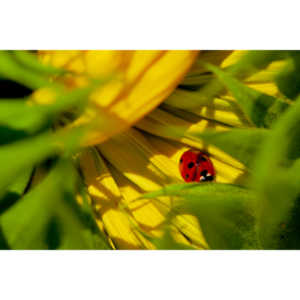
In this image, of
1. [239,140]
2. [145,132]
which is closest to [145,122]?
[145,132]

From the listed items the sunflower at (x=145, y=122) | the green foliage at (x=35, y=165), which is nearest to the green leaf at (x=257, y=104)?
the sunflower at (x=145, y=122)

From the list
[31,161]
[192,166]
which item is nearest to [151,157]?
[192,166]

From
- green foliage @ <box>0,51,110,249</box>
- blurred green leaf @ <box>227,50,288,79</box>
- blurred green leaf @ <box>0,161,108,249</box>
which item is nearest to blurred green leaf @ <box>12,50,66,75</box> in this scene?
green foliage @ <box>0,51,110,249</box>

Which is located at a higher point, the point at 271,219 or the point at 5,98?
the point at 5,98

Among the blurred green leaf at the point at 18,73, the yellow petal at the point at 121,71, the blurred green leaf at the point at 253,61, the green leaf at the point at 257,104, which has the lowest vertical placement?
the green leaf at the point at 257,104

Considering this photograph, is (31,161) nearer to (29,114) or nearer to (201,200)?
(29,114)

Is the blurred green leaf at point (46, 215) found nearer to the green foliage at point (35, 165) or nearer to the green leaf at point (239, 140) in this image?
the green foliage at point (35, 165)

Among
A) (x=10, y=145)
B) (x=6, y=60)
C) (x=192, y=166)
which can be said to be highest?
(x=6, y=60)

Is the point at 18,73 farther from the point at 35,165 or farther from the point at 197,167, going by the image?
the point at 197,167
